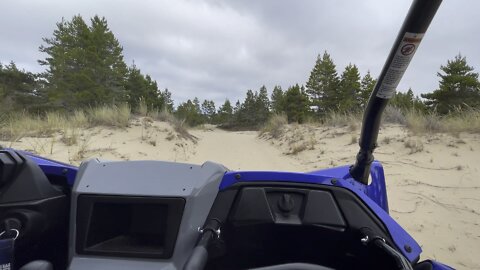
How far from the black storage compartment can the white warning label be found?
89cm

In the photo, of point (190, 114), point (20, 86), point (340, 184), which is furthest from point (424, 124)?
point (190, 114)

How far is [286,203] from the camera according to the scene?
126 centimetres

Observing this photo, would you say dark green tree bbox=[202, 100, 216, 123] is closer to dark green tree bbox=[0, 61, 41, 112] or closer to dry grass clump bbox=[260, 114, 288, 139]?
dark green tree bbox=[0, 61, 41, 112]

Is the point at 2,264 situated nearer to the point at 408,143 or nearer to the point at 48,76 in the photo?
the point at 408,143

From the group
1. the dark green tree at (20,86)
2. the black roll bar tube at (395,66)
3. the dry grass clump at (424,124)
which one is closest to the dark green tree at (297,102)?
the dark green tree at (20,86)

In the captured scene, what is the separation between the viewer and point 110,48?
3203cm

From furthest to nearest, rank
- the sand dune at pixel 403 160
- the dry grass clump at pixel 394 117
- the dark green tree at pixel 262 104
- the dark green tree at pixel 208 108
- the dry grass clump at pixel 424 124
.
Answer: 1. the dark green tree at pixel 208 108
2. the dark green tree at pixel 262 104
3. the dry grass clump at pixel 394 117
4. the dry grass clump at pixel 424 124
5. the sand dune at pixel 403 160

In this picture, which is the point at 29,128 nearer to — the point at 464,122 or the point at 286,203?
the point at 286,203

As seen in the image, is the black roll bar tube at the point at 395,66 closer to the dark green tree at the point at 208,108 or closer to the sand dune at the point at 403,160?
the sand dune at the point at 403,160

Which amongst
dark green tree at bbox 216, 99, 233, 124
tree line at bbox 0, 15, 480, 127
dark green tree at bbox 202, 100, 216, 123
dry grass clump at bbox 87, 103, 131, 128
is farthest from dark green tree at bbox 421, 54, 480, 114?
dark green tree at bbox 202, 100, 216, 123

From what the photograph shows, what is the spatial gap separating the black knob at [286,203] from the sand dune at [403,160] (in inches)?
119

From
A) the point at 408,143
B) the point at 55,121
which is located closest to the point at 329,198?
the point at 408,143

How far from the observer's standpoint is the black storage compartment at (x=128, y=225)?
1.11m

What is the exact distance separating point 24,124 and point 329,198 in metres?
10.7
